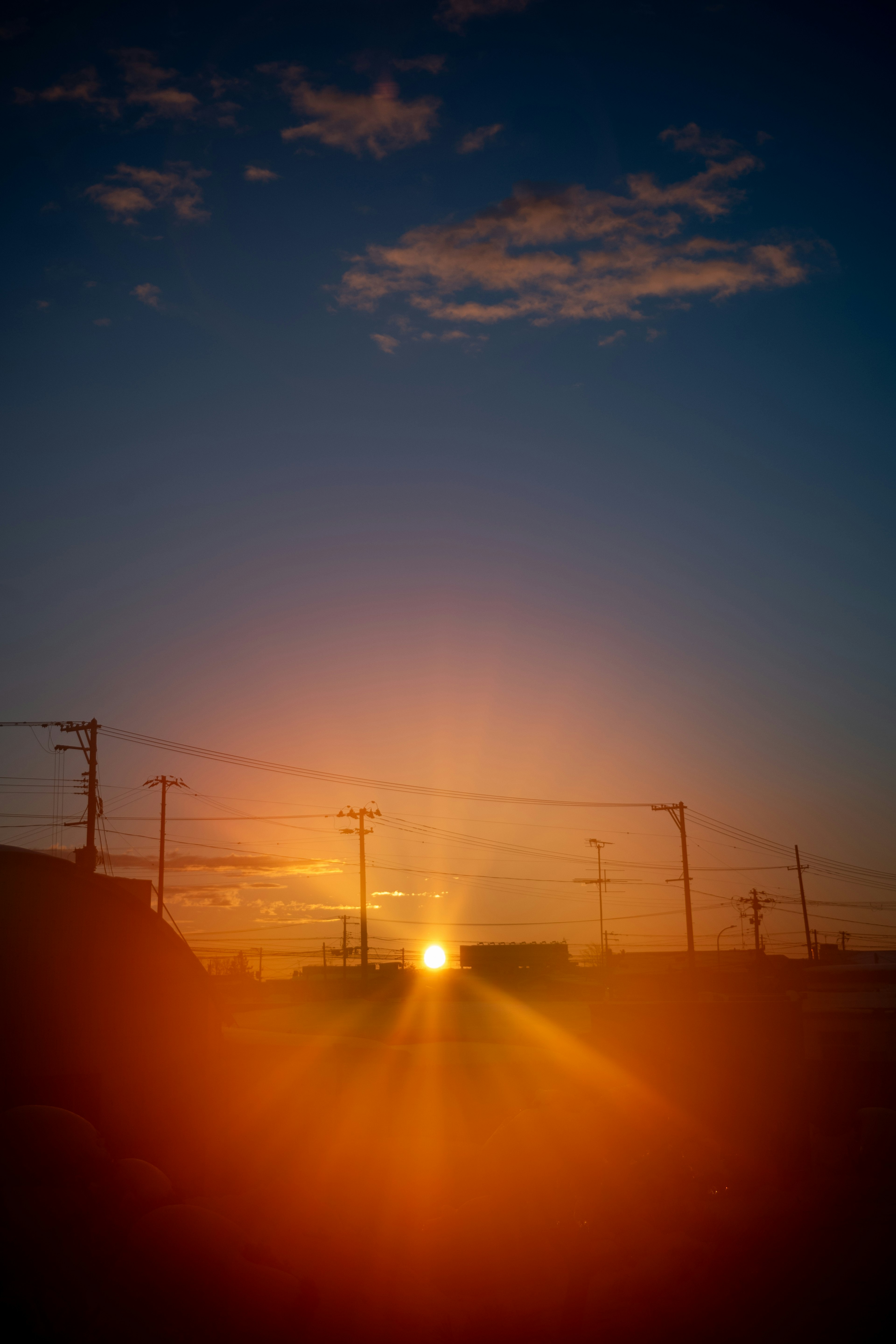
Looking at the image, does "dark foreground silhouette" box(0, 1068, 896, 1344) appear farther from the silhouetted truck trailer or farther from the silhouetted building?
the silhouetted truck trailer

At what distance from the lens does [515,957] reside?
9069 centimetres

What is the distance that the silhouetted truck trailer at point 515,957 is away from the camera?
8938cm

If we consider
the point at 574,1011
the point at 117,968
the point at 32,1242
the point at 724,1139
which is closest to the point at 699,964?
the point at 574,1011

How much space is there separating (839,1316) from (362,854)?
174 ft

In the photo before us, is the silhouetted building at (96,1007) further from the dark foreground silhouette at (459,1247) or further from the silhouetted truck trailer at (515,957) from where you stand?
the silhouetted truck trailer at (515,957)

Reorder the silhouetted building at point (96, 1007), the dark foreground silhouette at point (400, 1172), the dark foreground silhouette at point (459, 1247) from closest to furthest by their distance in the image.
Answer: the dark foreground silhouette at point (459, 1247) → the dark foreground silhouette at point (400, 1172) → the silhouetted building at point (96, 1007)

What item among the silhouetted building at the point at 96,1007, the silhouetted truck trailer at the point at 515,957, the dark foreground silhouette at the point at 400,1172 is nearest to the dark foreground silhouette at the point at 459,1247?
the dark foreground silhouette at the point at 400,1172

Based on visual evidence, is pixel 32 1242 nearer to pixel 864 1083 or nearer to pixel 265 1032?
pixel 864 1083

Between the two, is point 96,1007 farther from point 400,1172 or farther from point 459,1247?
point 459,1247

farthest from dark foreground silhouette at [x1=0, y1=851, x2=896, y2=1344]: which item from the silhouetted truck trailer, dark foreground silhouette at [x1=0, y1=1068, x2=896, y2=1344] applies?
the silhouetted truck trailer

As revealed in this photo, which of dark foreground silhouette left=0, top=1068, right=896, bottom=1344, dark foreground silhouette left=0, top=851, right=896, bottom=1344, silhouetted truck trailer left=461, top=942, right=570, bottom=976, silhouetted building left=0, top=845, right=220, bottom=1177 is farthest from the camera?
silhouetted truck trailer left=461, top=942, right=570, bottom=976

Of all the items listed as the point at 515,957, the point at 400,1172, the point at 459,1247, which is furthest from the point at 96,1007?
the point at 515,957

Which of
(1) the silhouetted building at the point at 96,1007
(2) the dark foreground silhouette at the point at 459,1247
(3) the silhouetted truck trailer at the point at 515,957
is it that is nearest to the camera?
(2) the dark foreground silhouette at the point at 459,1247

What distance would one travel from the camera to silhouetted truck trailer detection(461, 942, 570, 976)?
293ft
